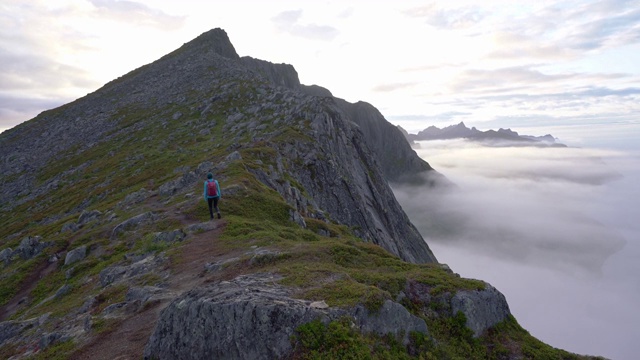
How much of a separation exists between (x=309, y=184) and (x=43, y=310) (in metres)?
32.3

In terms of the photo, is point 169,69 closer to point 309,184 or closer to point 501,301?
point 309,184

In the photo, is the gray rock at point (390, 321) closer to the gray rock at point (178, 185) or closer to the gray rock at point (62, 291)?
the gray rock at point (62, 291)

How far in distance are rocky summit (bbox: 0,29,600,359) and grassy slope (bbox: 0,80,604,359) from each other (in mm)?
83

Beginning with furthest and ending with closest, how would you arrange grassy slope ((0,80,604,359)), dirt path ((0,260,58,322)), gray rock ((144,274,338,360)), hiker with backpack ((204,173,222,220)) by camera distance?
1. hiker with backpack ((204,173,222,220))
2. dirt path ((0,260,58,322))
3. grassy slope ((0,80,604,359))
4. gray rock ((144,274,338,360))

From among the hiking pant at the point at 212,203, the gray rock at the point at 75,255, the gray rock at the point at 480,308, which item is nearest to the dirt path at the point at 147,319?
the hiking pant at the point at 212,203

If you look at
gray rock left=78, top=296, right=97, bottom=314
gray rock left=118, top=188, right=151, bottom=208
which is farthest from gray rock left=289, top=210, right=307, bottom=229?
gray rock left=118, top=188, right=151, bottom=208

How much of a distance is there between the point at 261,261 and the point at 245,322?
18.2ft

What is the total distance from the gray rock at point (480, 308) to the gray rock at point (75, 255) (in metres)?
25.9

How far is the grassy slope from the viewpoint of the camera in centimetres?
1091

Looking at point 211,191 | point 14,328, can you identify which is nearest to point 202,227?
point 211,191

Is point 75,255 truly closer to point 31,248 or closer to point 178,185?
point 31,248

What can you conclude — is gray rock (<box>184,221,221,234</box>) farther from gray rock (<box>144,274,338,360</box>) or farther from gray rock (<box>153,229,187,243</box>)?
gray rock (<box>144,274,338,360</box>)

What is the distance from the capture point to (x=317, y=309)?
10.5 metres

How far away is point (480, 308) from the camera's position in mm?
12438
